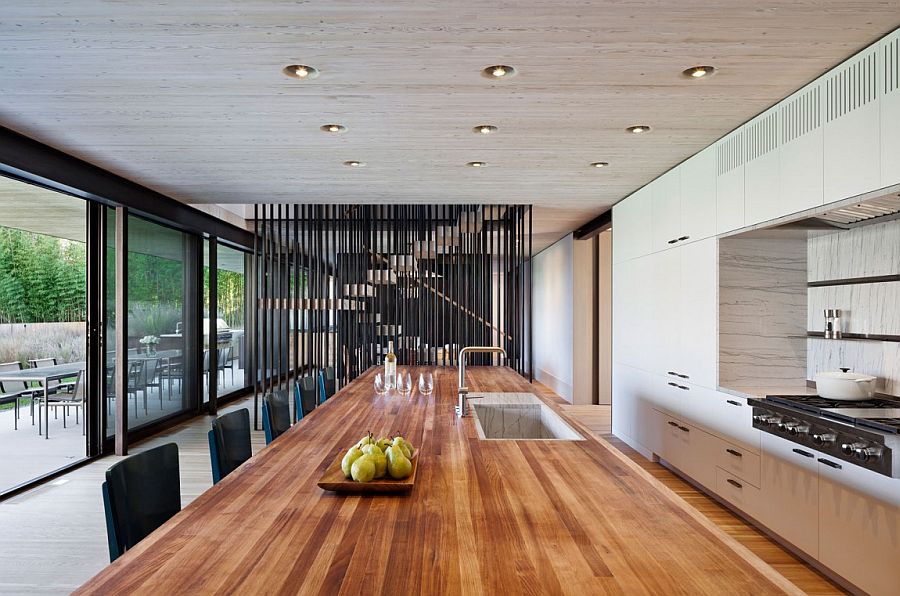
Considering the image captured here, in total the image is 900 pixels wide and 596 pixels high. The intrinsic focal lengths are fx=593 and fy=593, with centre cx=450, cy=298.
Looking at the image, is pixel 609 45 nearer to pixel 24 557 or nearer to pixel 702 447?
pixel 702 447

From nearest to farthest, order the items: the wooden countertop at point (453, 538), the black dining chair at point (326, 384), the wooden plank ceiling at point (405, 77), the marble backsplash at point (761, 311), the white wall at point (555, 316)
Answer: the wooden countertop at point (453, 538)
the wooden plank ceiling at point (405, 77)
the marble backsplash at point (761, 311)
the black dining chair at point (326, 384)
the white wall at point (555, 316)

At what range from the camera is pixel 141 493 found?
1.78 m

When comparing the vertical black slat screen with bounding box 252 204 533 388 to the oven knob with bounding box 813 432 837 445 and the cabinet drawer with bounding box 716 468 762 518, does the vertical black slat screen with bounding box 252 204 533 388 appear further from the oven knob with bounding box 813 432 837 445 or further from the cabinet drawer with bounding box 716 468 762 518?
the oven knob with bounding box 813 432 837 445

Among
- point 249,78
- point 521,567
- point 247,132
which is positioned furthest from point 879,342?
point 247,132

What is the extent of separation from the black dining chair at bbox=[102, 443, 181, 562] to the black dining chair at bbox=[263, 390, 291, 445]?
3.52 feet

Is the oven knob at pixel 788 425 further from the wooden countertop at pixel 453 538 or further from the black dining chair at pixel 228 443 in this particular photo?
the black dining chair at pixel 228 443

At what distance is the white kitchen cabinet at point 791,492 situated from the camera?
2938mm

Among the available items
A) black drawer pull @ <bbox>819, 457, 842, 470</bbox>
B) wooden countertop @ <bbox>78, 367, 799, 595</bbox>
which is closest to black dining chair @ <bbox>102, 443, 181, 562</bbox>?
wooden countertop @ <bbox>78, 367, 799, 595</bbox>

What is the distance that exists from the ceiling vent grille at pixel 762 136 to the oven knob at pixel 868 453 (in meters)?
1.65

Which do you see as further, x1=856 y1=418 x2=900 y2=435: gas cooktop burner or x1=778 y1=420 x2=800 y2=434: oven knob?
x1=778 y1=420 x2=800 y2=434: oven knob

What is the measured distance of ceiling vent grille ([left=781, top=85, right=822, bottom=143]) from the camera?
9.40 ft

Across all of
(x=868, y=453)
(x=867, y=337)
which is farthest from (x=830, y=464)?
(x=867, y=337)

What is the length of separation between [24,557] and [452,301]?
4.46m

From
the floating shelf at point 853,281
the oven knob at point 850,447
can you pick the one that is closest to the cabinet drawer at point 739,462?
the oven knob at point 850,447
